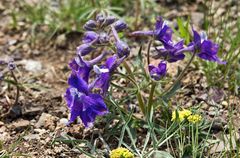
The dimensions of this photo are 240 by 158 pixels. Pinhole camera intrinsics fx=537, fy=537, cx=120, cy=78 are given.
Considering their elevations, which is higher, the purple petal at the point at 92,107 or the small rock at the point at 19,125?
the purple petal at the point at 92,107

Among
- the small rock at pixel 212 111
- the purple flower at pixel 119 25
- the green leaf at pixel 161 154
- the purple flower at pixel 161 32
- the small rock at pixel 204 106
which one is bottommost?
the green leaf at pixel 161 154

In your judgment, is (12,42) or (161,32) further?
(12,42)

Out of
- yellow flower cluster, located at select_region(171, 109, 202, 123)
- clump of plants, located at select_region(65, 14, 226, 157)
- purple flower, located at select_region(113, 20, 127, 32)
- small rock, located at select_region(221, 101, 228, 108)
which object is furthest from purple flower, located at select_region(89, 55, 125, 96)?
small rock, located at select_region(221, 101, 228, 108)

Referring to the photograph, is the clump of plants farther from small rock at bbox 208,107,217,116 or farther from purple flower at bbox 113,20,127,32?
small rock at bbox 208,107,217,116

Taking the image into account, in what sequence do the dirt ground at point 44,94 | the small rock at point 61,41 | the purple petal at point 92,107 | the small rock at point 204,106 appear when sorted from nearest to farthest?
the purple petal at point 92,107 < the dirt ground at point 44,94 < the small rock at point 204,106 < the small rock at point 61,41

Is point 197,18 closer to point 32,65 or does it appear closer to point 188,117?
point 32,65

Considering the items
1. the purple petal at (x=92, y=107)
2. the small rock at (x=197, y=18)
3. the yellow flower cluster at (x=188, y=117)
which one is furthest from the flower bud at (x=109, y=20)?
the small rock at (x=197, y=18)

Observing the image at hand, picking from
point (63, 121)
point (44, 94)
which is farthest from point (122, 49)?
point (44, 94)

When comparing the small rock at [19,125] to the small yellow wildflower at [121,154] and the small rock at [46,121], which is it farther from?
the small yellow wildflower at [121,154]
